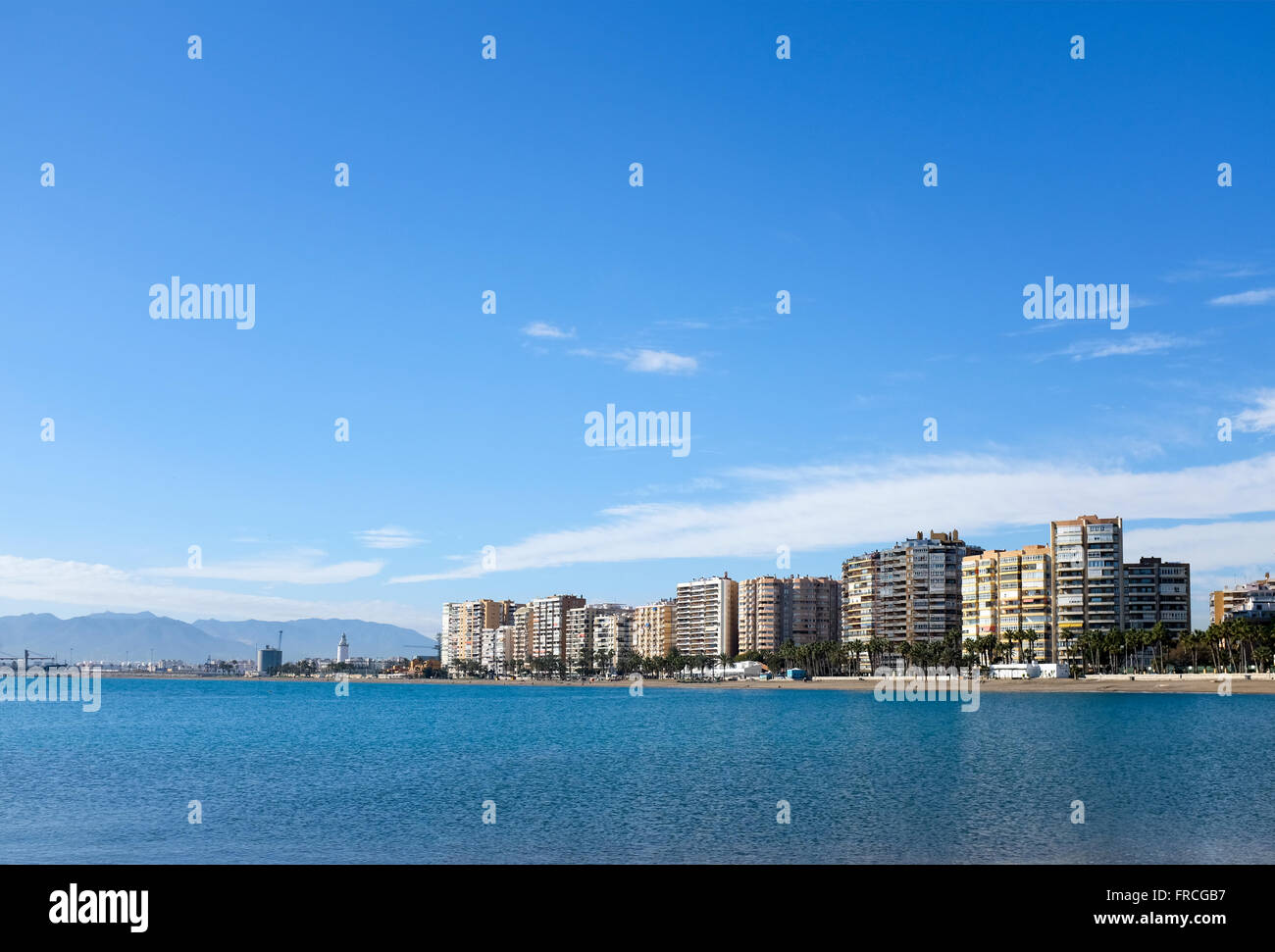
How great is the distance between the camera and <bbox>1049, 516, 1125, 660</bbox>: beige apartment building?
194 metres

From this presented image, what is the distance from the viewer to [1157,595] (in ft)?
642

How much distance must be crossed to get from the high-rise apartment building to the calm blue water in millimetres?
106071

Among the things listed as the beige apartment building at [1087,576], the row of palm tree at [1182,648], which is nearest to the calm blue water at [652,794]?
the row of palm tree at [1182,648]

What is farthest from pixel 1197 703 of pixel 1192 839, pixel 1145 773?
pixel 1192 839

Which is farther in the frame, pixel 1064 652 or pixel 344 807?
pixel 1064 652

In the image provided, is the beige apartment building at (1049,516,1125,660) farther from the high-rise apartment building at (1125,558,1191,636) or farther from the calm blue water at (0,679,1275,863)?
the calm blue water at (0,679,1275,863)

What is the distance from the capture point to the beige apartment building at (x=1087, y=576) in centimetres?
19362

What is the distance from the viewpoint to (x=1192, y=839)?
33.3 metres

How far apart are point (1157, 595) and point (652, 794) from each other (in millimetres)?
176389

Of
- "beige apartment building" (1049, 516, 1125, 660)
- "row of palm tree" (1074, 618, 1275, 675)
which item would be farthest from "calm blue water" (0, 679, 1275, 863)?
"beige apartment building" (1049, 516, 1125, 660)
